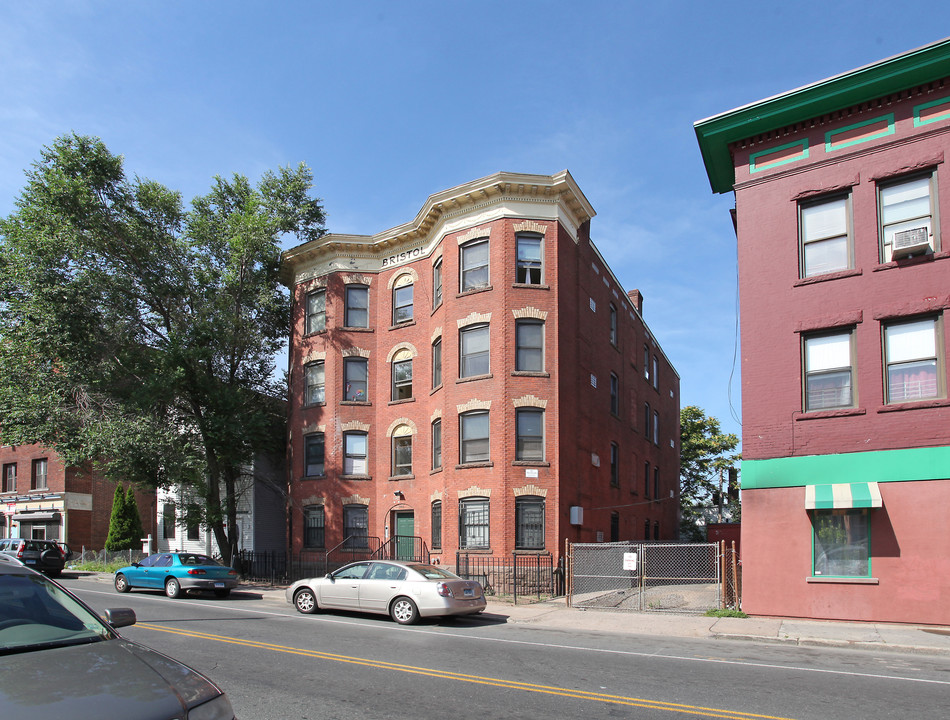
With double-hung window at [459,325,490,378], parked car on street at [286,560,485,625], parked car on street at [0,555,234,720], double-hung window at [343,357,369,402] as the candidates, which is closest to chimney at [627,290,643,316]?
double-hung window at [343,357,369,402]

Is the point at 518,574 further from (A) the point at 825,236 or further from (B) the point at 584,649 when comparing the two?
(A) the point at 825,236

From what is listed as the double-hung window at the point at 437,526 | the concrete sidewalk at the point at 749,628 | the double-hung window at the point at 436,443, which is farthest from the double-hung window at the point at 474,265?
the concrete sidewalk at the point at 749,628

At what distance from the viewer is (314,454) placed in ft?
96.6

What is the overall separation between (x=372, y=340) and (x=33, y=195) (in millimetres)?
13229

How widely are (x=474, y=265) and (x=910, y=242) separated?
1312 cm

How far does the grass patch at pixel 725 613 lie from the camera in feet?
54.2

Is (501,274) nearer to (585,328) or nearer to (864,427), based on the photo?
(585,328)

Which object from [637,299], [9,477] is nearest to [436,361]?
[637,299]

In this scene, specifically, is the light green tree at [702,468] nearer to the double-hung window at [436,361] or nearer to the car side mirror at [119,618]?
the double-hung window at [436,361]

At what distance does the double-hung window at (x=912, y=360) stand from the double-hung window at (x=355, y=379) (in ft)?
60.2

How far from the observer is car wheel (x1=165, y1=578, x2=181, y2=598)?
20.9 meters

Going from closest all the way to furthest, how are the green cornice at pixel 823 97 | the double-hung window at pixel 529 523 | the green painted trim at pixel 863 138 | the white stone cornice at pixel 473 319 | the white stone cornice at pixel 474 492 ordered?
the green cornice at pixel 823 97 < the green painted trim at pixel 863 138 < the double-hung window at pixel 529 523 < the white stone cornice at pixel 474 492 < the white stone cornice at pixel 473 319

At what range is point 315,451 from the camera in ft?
96.6

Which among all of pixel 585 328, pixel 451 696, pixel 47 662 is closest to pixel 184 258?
pixel 585 328
